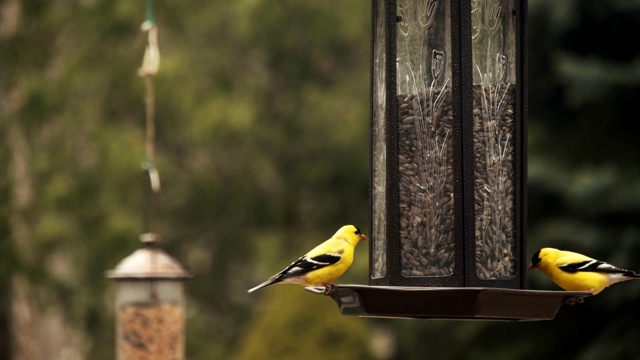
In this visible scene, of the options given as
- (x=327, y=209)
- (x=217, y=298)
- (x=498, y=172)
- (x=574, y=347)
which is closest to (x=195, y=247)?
(x=217, y=298)

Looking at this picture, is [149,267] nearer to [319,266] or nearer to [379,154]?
[319,266]

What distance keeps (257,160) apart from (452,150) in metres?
15.9

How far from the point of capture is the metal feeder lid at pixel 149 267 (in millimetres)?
9734

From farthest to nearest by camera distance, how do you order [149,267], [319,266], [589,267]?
[149,267]
[589,267]
[319,266]

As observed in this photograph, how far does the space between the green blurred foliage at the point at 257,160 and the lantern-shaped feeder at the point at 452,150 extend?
7.08 metres

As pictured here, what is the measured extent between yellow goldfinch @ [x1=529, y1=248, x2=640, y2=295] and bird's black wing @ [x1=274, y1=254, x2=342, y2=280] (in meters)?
0.90

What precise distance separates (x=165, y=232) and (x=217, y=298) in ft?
5.13

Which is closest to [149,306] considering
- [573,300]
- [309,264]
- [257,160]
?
[309,264]

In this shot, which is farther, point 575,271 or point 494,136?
point 575,271

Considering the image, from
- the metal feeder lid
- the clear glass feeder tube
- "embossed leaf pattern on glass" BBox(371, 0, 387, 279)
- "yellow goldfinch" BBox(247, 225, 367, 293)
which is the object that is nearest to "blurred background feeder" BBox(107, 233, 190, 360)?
the metal feeder lid

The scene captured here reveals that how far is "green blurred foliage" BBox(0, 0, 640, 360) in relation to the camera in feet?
43.0

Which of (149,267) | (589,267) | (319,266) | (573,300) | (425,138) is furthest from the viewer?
(149,267)

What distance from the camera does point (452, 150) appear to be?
212 inches

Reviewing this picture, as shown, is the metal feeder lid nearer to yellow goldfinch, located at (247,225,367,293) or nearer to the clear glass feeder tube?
yellow goldfinch, located at (247,225,367,293)
